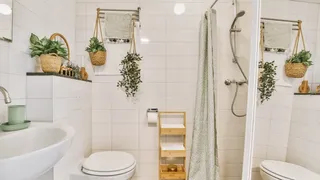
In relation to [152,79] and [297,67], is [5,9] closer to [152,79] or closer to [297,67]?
[152,79]

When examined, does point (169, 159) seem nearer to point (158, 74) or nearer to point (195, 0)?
point (158, 74)

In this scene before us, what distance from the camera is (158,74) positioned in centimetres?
208

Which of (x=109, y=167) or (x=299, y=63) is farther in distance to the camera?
(x=109, y=167)

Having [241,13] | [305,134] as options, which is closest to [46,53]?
[241,13]

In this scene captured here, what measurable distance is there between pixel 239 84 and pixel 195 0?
1067mm

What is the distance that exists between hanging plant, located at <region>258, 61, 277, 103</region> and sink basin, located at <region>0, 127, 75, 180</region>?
107 centimetres

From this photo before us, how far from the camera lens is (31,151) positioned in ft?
2.75

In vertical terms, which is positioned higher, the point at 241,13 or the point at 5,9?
the point at 241,13

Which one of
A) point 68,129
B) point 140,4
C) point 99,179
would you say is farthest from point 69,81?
point 140,4

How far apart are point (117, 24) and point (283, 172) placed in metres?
1.88

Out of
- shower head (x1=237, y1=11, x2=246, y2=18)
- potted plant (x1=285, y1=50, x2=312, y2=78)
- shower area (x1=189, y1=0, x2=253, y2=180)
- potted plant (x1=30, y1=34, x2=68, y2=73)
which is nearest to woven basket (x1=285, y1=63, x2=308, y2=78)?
potted plant (x1=285, y1=50, x2=312, y2=78)

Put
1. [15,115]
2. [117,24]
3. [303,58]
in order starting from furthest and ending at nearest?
1. [117,24]
2. [15,115]
3. [303,58]

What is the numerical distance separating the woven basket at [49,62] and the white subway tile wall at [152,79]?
2.41 ft

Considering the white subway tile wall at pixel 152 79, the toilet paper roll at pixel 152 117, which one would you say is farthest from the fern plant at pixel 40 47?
the toilet paper roll at pixel 152 117
